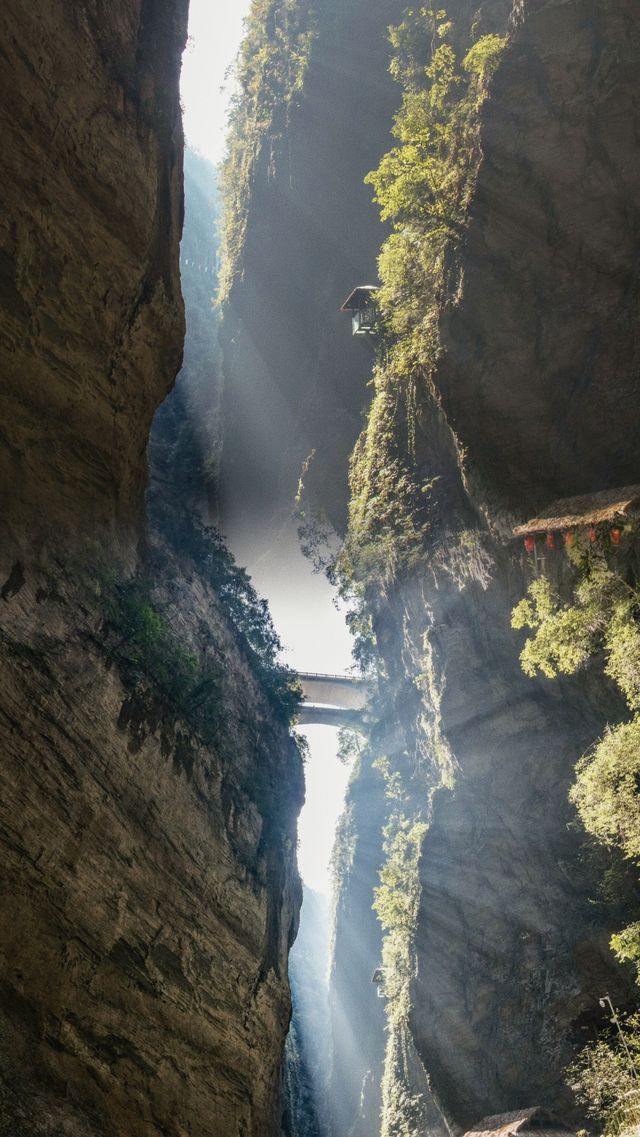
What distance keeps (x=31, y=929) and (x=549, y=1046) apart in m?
12.1

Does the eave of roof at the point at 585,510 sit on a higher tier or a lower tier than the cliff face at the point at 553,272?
lower

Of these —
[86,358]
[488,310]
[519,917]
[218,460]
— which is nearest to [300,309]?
[218,460]

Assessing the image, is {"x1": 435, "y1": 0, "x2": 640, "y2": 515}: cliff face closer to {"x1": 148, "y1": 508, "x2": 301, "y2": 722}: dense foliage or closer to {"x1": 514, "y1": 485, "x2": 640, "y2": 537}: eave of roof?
{"x1": 514, "y1": 485, "x2": 640, "y2": 537}: eave of roof

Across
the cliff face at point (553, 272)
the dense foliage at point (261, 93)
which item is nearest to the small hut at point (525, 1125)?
the cliff face at point (553, 272)

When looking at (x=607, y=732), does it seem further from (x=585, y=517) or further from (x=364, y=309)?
(x=364, y=309)

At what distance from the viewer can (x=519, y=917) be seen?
1908cm

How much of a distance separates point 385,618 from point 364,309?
9.04 m

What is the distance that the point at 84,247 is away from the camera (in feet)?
43.8

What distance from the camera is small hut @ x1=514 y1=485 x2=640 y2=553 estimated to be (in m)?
14.2

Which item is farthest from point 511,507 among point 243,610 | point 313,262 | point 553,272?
point 313,262

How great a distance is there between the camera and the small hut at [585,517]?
1424cm

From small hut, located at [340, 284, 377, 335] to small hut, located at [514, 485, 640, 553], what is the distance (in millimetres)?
8065

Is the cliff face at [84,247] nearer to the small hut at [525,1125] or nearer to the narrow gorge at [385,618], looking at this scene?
the narrow gorge at [385,618]

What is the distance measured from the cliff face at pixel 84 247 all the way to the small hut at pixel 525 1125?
1336 cm
